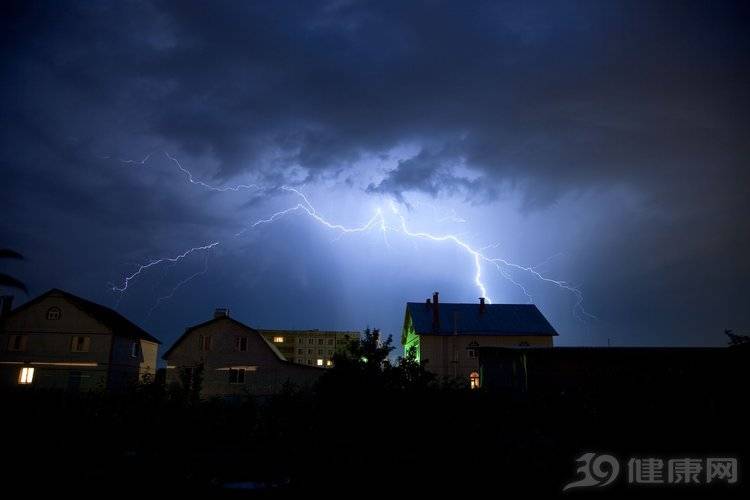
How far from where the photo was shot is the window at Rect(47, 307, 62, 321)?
97.2 feet

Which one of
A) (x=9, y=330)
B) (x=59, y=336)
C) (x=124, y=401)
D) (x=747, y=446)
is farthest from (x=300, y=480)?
(x=9, y=330)

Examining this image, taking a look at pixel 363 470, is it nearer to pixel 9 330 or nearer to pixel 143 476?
pixel 143 476

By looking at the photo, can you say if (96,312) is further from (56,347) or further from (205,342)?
(205,342)

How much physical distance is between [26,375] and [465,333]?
32.5m

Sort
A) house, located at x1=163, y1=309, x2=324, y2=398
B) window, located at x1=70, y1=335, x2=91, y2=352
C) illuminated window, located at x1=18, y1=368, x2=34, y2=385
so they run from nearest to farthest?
house, located at x1=163, y1=309, x2=324, y2=398 → illuminated window, located at x1=18, y1=368, x2=34, y2=385 → window, located at x1=70, y1=335, x2=91, y2=352

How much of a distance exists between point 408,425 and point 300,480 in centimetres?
220

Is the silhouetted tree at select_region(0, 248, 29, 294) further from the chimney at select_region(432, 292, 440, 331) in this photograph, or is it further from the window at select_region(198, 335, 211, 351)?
the chimney at select_region(432, 292, 440, 331)

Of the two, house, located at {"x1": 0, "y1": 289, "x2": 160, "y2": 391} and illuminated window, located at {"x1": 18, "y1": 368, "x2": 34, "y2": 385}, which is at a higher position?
house, located at {"x1": 0, "y1": 289, "x2": 160, "y2": 391}

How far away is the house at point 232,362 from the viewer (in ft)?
93.3

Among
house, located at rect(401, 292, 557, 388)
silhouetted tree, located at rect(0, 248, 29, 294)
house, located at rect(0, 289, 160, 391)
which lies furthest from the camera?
house, located at rect(401, 292, 557, 388)

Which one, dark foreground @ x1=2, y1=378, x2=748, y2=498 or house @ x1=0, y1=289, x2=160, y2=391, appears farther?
house @ x1=0, y1=289, x2=160, y2=391

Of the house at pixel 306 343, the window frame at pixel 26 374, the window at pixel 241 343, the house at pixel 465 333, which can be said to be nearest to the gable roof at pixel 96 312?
the window frame at pixel 26 374

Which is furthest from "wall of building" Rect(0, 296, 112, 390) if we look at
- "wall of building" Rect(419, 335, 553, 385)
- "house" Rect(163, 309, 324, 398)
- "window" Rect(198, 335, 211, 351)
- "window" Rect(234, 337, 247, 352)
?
"wall of building" Rect(419, 335, 553, 385)

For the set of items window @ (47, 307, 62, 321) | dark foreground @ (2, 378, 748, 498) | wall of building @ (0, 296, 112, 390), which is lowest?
dark foreground @ (2, 378, 748, 498)
